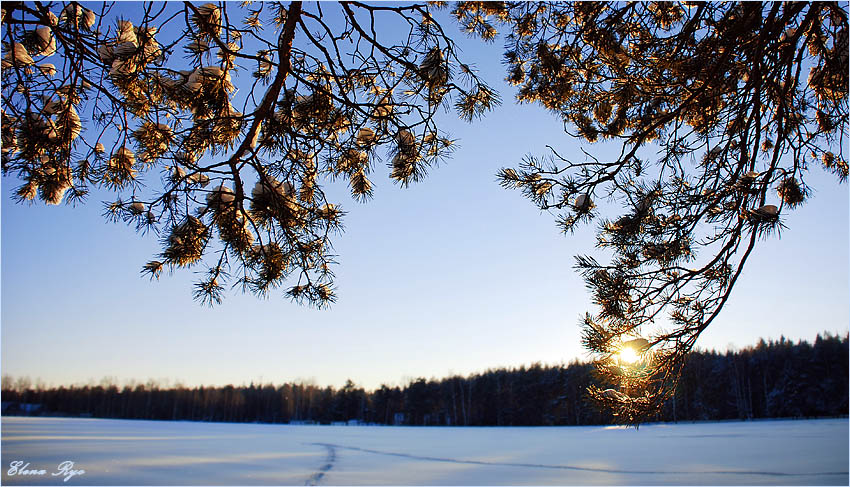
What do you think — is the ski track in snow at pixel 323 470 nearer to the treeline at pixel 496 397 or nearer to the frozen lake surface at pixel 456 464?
the frozen lake surface at pixel 456 464

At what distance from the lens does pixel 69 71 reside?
2.02 metres

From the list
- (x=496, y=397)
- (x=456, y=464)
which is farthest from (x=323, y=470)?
(x=496, y=397)

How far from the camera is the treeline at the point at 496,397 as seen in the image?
26.4 meters

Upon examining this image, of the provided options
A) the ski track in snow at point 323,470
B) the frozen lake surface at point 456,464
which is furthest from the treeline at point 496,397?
the ski track in snow at point 323,470

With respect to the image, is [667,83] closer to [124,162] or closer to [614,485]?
[124,162]

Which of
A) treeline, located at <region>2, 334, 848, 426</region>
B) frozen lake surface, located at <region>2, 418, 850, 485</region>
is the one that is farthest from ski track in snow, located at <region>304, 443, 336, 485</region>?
treeline, located at <region>2, 334, 848, 426</region>

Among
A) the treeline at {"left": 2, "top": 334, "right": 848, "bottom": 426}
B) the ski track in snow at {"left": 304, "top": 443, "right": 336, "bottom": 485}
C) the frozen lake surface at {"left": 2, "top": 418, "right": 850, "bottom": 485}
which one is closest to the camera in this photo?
the frozen lake surface at {"left": 2, "top": 418, "right": 850, "bottom": 485}

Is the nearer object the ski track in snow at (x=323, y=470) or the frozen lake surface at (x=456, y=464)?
the frozen lake surface at (x=456, y=464)

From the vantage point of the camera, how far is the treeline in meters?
26.4

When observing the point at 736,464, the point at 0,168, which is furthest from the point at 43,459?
the point at 736,464

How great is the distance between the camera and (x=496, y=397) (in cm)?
3588

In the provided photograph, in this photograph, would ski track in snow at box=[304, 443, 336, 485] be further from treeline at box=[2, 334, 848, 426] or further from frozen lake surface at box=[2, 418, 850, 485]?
treeline at box=[2, 334, 848, 426]

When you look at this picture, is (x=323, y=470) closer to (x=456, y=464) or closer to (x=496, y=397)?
(x=456, y=464)

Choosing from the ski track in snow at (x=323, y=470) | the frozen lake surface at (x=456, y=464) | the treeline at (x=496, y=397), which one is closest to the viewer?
the frozen lake surface at (x=456, y=464)
